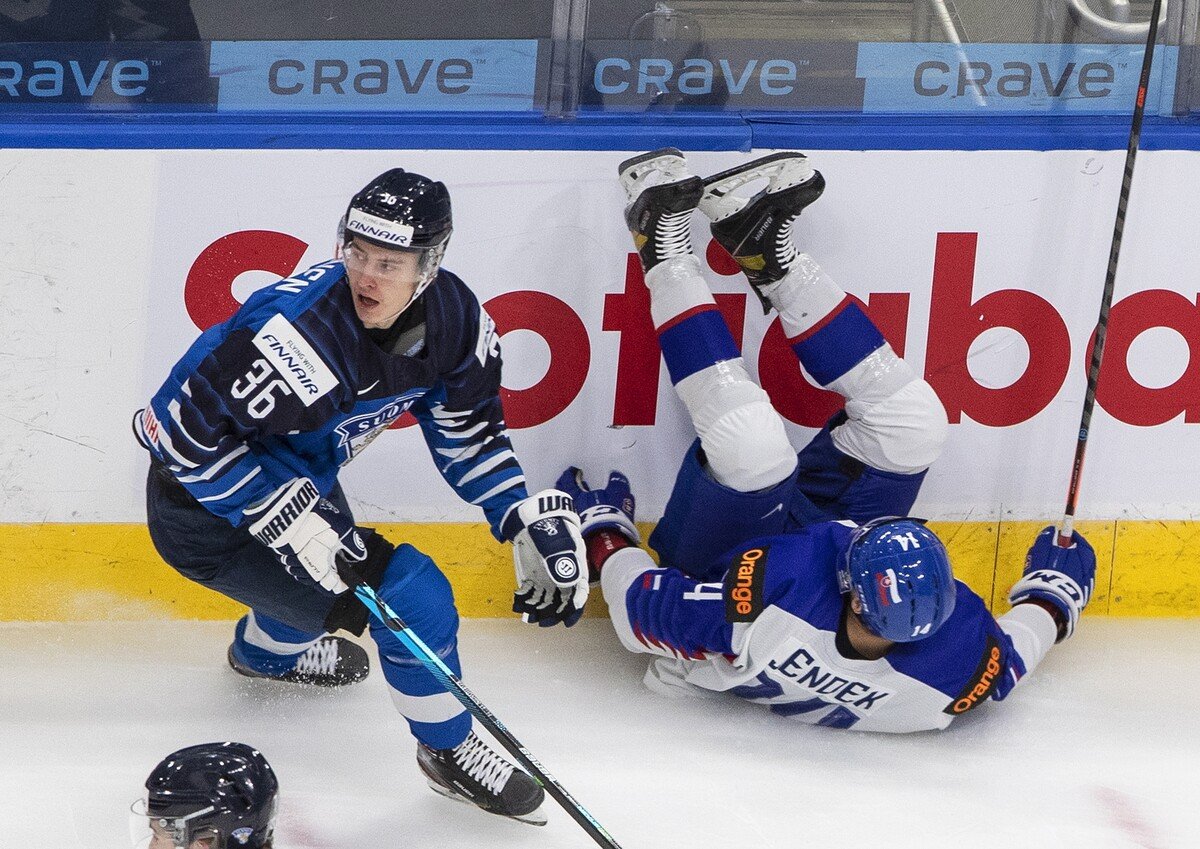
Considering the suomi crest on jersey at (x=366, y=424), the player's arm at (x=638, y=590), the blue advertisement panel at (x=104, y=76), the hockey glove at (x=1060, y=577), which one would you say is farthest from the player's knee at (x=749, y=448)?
the blue advertisement panel at (x=104, y=76)

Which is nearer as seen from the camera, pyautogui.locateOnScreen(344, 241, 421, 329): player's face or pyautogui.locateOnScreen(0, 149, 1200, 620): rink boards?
pyautogui.locateOnScreen(344, 241, 421, 329): player's face

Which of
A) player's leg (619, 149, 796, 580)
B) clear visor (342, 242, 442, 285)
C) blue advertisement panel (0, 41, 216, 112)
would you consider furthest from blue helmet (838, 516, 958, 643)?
blue advertisement panel (0, 41, 216, 112)

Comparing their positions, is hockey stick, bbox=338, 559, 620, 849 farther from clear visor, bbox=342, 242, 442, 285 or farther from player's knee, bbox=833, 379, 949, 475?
player's knee, bbox=833, 379, 949, 475

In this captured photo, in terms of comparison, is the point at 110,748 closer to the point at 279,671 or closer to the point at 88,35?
the point at 279,671

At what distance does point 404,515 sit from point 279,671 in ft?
1.53

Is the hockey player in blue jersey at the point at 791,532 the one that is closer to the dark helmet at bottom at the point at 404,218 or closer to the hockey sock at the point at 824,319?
the hockey sock at the point at 824,319

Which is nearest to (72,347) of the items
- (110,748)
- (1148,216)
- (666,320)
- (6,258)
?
(6,258)

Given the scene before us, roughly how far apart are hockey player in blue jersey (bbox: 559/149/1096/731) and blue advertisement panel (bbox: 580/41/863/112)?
0.24 meters

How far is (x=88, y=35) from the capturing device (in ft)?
10.0

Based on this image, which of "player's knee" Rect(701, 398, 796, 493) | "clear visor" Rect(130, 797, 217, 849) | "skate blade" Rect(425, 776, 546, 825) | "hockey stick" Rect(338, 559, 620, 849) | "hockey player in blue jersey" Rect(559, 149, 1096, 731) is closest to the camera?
"clear visor" Rect(130, 797, 217, 849)

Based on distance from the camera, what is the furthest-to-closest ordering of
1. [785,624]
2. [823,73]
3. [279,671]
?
[823,73] → [279,671] → [785,624]

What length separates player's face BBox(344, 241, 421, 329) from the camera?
227cm

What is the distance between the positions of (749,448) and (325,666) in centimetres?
97

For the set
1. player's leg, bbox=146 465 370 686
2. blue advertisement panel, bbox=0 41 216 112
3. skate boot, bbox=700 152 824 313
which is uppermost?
blue advertisement panel, bbox=0 41 216 112
